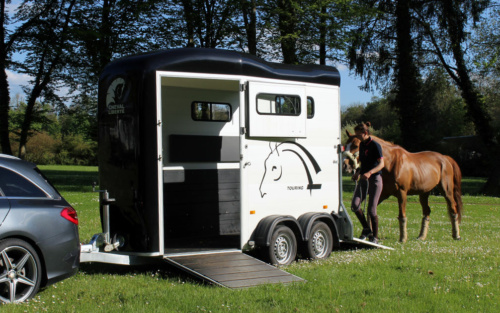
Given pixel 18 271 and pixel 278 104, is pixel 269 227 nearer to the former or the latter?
pixel 278 104

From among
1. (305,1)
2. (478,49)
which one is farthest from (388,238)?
(478,49)

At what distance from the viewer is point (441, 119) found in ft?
193

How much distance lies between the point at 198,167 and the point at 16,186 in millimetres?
3828

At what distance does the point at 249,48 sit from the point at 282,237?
19454mm

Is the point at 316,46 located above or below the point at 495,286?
above

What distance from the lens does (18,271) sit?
620 cm

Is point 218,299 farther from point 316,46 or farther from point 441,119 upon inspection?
point 441,119

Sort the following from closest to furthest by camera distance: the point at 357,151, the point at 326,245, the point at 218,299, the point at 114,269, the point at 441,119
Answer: the point at 218,299
the point at 114,269
the point at 326,245
the point at 357,151
the point at 441,119

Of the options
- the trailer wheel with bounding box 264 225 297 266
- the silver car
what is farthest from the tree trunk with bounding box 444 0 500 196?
the silver car

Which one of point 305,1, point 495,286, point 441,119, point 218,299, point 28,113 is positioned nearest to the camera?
point 218,299

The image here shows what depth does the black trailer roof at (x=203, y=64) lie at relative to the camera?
26.2ft

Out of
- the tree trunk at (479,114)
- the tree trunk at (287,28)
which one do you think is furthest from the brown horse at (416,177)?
the tree trunk at (479,114)

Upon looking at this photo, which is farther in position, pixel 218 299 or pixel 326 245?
pixel 326 245

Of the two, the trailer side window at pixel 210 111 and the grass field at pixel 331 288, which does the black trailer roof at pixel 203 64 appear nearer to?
the trailer side window at pixel 210 111
